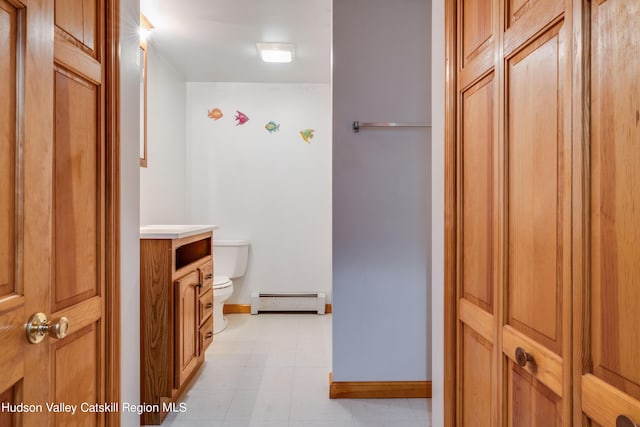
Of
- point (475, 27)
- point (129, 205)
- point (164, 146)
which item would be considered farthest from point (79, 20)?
point (164, 146)

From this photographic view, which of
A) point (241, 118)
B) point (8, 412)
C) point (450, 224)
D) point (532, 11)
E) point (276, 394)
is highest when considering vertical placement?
point (241, 118)

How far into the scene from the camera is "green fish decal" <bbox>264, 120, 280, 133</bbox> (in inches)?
157

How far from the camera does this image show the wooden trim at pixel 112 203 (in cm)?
118

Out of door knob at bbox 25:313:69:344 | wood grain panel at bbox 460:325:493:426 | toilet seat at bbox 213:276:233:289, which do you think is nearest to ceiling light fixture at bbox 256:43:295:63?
toilet seat at bbox 213:276:233:289

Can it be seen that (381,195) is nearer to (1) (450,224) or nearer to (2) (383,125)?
(2) (383,125)

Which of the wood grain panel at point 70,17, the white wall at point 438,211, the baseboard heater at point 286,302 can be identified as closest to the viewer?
the wood grain panel at point 70,17

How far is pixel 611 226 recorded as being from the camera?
0.64 m

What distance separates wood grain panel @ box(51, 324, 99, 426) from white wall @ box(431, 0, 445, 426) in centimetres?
110

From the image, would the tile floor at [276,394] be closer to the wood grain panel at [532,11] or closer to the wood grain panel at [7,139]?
the wood grain panel at [7,139]

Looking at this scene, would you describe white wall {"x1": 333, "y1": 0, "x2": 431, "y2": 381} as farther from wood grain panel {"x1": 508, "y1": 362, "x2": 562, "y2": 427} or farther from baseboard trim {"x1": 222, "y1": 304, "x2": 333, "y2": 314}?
baseboard trim {"x1": 222, "y1": 304, "x2": 333, "y2": 314}

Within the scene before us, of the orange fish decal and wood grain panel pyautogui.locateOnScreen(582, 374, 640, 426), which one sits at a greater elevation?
the orange fish decal

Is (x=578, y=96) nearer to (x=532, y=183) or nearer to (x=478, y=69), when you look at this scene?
(x=532, y=183)

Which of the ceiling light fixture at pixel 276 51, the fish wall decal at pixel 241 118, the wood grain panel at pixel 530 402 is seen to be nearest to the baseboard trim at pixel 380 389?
the wood grain panel at pixel 530 402

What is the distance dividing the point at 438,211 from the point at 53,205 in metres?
1.17
